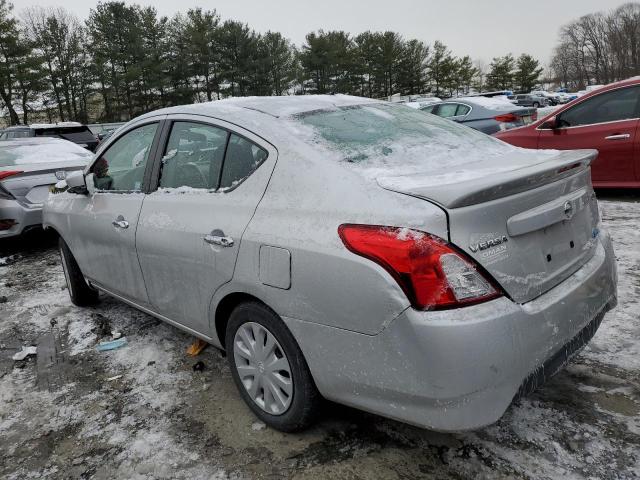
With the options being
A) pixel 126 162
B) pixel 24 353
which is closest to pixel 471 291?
pixel 126 162

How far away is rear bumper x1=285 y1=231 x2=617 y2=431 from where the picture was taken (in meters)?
1.74

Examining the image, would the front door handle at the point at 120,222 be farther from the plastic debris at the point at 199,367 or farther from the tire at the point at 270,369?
the tire at the point at 270,369

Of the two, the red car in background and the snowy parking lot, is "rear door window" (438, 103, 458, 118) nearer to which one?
the red car in background

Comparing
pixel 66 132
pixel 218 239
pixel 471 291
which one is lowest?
pixel 471 291

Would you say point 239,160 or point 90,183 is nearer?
point 239,160

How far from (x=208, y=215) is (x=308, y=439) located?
3.88ft

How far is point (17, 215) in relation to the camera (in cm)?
604

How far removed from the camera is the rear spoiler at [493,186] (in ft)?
5.88

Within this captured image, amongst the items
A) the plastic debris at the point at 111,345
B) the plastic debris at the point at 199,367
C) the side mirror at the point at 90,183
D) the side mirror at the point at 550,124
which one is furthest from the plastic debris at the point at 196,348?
the side mirror at the point at 550,124

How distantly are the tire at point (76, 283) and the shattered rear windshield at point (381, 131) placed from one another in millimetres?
2699

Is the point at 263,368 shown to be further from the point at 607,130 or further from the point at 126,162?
the point at 607,130

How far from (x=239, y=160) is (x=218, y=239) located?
41 cm

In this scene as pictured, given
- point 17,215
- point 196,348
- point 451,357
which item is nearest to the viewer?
Result: point 451,357

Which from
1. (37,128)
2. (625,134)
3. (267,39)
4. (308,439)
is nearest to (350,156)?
(308,439)
